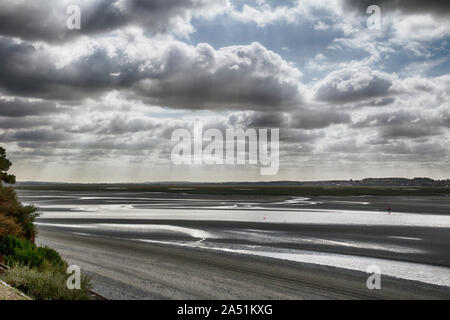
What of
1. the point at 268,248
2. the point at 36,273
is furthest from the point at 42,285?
the point at 268,248

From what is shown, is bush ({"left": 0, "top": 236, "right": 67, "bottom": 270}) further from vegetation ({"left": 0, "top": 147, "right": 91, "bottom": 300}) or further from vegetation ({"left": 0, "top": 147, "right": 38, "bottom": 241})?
vegetation ({"left": 0, "top": 147, "right": 38, "bottom": 241})

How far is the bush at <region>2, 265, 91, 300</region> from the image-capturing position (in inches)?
488

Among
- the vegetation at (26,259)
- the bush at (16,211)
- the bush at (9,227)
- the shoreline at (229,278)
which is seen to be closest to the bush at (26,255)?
the vegetation at (26,259)

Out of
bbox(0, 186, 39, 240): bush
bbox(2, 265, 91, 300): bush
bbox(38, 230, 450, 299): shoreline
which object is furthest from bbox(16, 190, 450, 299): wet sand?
bbox(0, 186, 39, 240): bush

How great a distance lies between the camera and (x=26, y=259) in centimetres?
1489

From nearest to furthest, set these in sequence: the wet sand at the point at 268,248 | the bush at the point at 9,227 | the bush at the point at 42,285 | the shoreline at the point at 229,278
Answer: the bush at the point at 42,285, the shoreline at the point at 229,278, the wet sand at the point at 268,248, the bush at the point at 9,227

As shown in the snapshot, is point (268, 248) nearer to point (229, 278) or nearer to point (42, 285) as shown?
point (229, 278)

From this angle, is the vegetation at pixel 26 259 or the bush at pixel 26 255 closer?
the vegetation at pixel 26 259

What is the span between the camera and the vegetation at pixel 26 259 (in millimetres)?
12547

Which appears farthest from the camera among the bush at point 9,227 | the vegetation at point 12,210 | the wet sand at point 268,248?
the vegetation at point 12,210

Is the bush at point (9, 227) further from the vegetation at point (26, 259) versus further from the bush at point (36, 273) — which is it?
the bush at point (36, 273)

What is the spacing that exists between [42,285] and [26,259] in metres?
2.86
